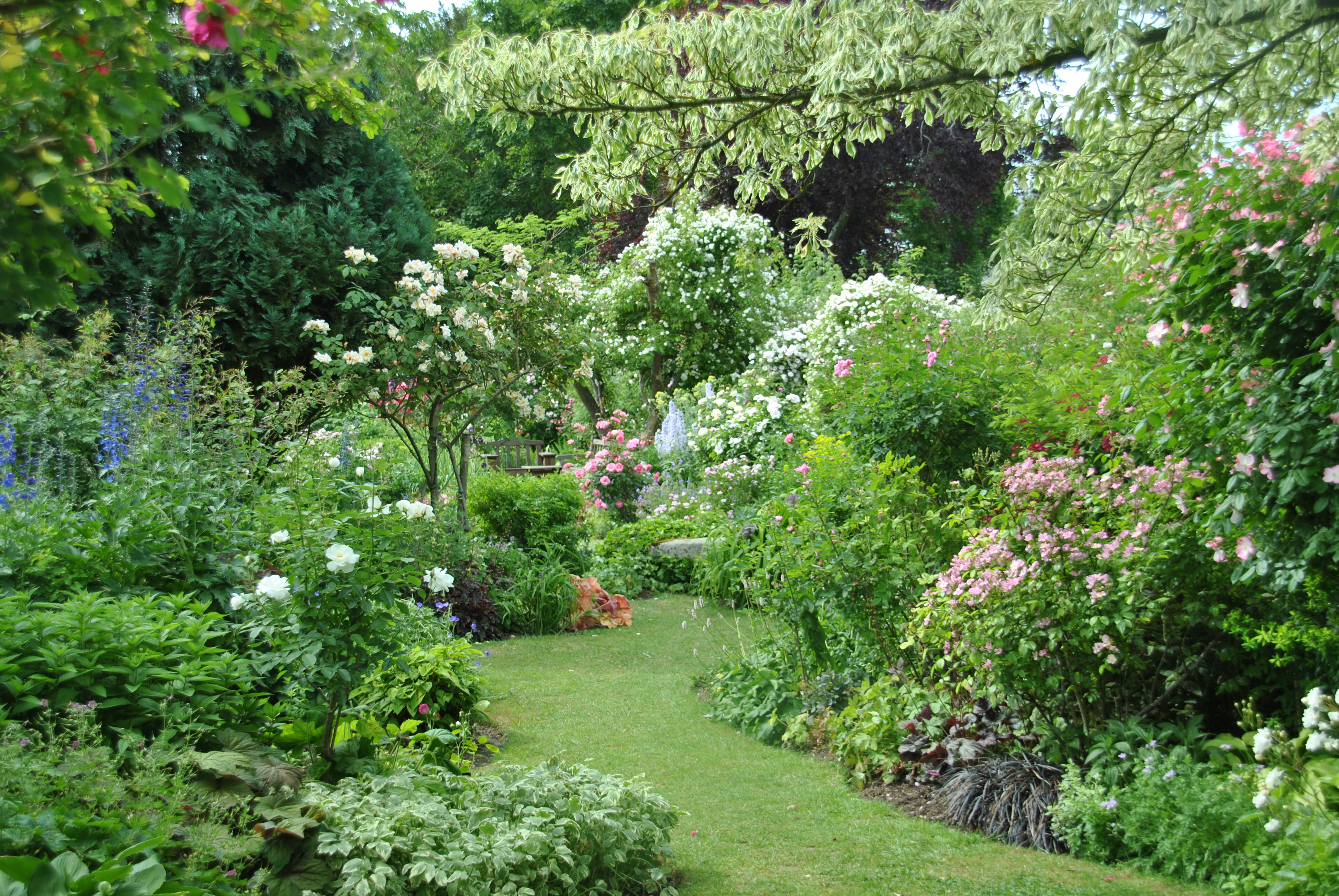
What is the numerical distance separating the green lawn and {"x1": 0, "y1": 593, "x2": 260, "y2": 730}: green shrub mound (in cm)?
171

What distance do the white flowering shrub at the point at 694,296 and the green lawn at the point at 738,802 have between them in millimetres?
8573

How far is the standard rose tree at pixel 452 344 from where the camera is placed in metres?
7.09

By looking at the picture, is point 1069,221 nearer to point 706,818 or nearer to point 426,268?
point 706,818

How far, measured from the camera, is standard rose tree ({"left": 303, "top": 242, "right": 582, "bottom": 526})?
7.09 m

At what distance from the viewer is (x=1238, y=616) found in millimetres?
3371

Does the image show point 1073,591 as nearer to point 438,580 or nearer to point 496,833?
point 496,833

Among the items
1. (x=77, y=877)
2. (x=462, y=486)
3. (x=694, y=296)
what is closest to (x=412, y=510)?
(x=77, y=877)

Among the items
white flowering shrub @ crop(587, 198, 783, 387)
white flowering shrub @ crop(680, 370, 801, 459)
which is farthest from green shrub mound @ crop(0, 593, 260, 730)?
white flowering shrub @ crop(587, 198, 783, 387)

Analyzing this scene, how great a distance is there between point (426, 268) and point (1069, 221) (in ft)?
16.4

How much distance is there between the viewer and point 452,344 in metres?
7.22

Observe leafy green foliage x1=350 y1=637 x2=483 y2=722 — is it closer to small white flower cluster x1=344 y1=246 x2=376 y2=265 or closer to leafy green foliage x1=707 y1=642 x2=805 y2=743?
leafy green foliage x1=707 y1=642 x2=805 y2=743

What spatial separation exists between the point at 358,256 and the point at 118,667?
454 cm

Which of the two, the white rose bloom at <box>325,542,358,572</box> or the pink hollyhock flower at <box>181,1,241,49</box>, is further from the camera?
the white rose bloom at <box>325,542,358,572</box>

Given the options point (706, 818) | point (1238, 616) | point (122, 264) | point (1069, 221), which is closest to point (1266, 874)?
point (1238, 616)
